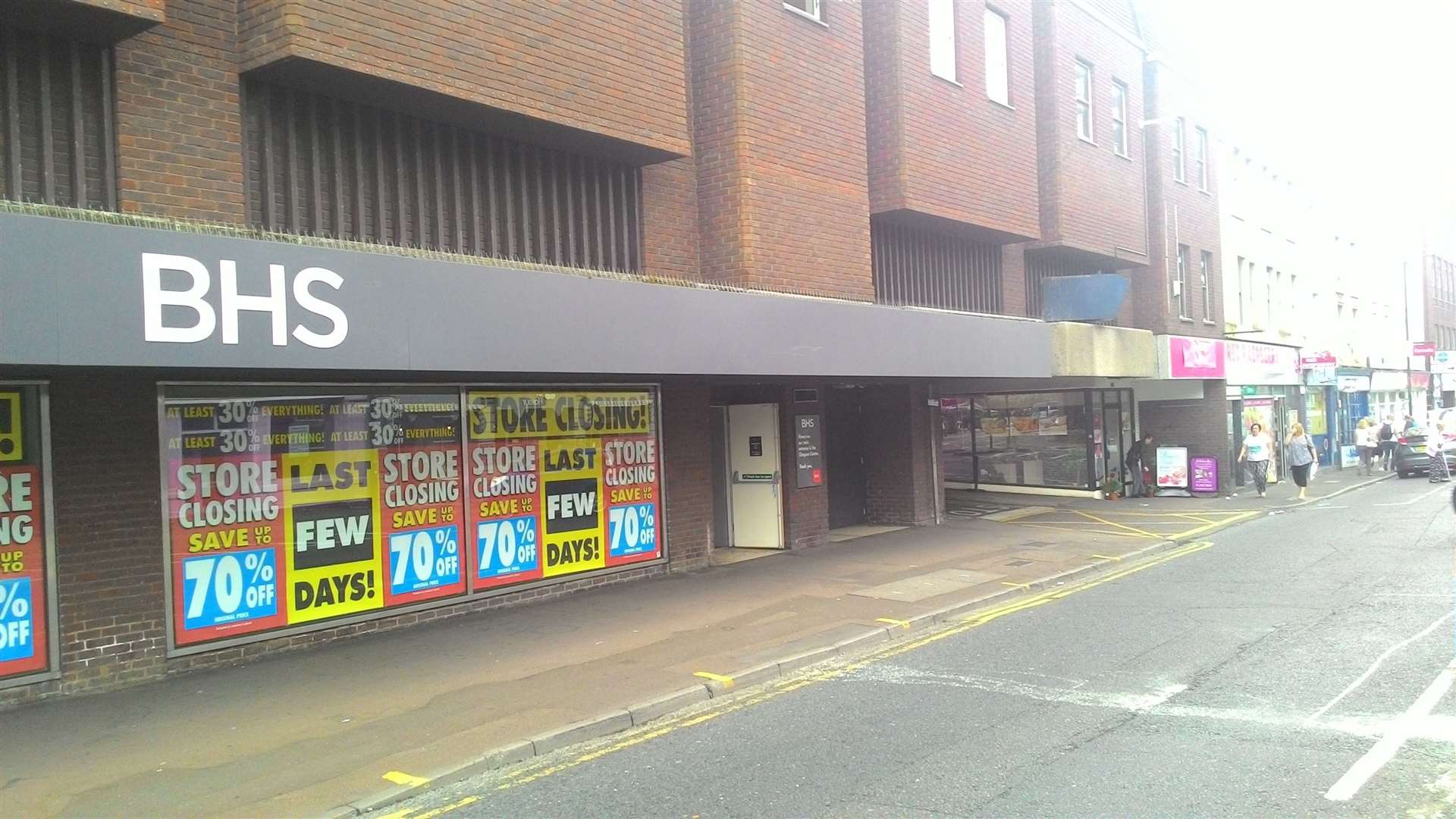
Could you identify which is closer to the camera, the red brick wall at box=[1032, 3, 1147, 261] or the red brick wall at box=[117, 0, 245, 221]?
the red brick wall at box=[117, 0, 245, 221]

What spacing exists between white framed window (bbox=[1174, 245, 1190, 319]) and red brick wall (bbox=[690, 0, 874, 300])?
12.6m

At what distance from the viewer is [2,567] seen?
693cm

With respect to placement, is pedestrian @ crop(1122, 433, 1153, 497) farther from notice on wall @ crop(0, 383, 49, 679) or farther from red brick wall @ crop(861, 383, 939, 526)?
notice on wall @ crop(0, 383, 49, 679)

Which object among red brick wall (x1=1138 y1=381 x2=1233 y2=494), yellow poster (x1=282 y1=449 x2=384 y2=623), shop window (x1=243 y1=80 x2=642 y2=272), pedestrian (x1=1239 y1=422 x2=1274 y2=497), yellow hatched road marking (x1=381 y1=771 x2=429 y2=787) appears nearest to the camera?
yellow hatched road marking (x1=381 y1=771 x2=429 y2=787)

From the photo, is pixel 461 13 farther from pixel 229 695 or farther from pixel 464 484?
pixel 229 695

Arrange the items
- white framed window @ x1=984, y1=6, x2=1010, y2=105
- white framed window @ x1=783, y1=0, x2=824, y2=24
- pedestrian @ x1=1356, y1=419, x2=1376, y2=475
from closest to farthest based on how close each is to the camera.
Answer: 1. white framed window @ x1=783, y1=0, x2=824, y2=24
2. white framed window @ x1=984, y1=6, x2=1010, y2=105
3. pedestrian @ x1=1356, y1=419, x2=1376, y2=475

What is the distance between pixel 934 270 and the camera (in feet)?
53.7

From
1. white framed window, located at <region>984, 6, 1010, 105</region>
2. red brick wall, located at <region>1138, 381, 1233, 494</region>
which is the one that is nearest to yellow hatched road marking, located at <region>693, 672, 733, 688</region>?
white framed window, located at <region>984, 6, 1010, 105</region>

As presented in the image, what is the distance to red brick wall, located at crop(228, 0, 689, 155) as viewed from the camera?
25.9 ft

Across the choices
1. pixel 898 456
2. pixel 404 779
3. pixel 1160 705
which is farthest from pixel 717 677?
pixel 898 456

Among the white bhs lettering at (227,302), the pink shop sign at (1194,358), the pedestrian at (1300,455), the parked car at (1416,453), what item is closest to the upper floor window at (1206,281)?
the pink shop sign at (1194,358)

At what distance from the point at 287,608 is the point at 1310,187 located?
34533 millimetres

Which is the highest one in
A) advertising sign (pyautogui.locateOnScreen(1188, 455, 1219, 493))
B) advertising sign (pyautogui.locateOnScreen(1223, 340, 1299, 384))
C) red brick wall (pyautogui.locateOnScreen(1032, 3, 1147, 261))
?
red brick wall (pyautogui.locateOnScreen(1032, 3, 1147, 261))

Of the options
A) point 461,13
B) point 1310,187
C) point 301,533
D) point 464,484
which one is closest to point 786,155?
point 461,13
